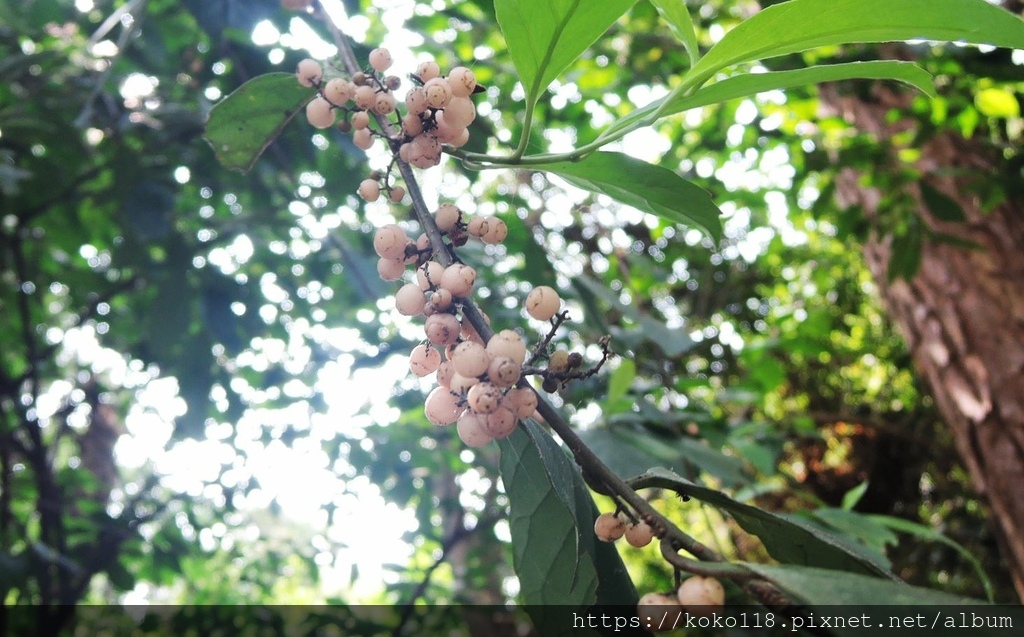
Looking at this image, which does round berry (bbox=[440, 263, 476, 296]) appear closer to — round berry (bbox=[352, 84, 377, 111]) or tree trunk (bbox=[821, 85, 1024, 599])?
round berry (bbox=[352, 84, 377, 111])

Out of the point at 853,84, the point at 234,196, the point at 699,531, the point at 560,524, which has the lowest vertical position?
the point at 699,531

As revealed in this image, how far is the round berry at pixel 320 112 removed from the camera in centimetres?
60

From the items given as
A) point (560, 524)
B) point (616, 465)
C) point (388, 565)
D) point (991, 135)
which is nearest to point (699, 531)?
point (388, 565)

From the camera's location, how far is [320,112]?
601 mm

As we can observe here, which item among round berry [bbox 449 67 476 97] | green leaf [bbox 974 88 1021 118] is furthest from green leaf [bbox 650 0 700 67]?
green leaf [bbox 974 88 1021 118]

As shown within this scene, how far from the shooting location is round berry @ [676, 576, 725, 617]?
35 centimetres

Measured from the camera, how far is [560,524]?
467mm

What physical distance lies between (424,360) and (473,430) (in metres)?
0.08

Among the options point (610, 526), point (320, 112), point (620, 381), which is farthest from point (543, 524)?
point (620, 381)

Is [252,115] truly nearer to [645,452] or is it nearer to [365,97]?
[365,97]

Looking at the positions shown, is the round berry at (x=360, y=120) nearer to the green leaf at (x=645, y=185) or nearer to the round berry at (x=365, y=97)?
the round berry at (x=365, y=97)

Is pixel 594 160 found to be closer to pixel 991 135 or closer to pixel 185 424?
pixel 185 424

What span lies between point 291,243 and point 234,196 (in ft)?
0.82

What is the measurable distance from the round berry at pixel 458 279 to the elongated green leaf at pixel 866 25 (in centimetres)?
21
